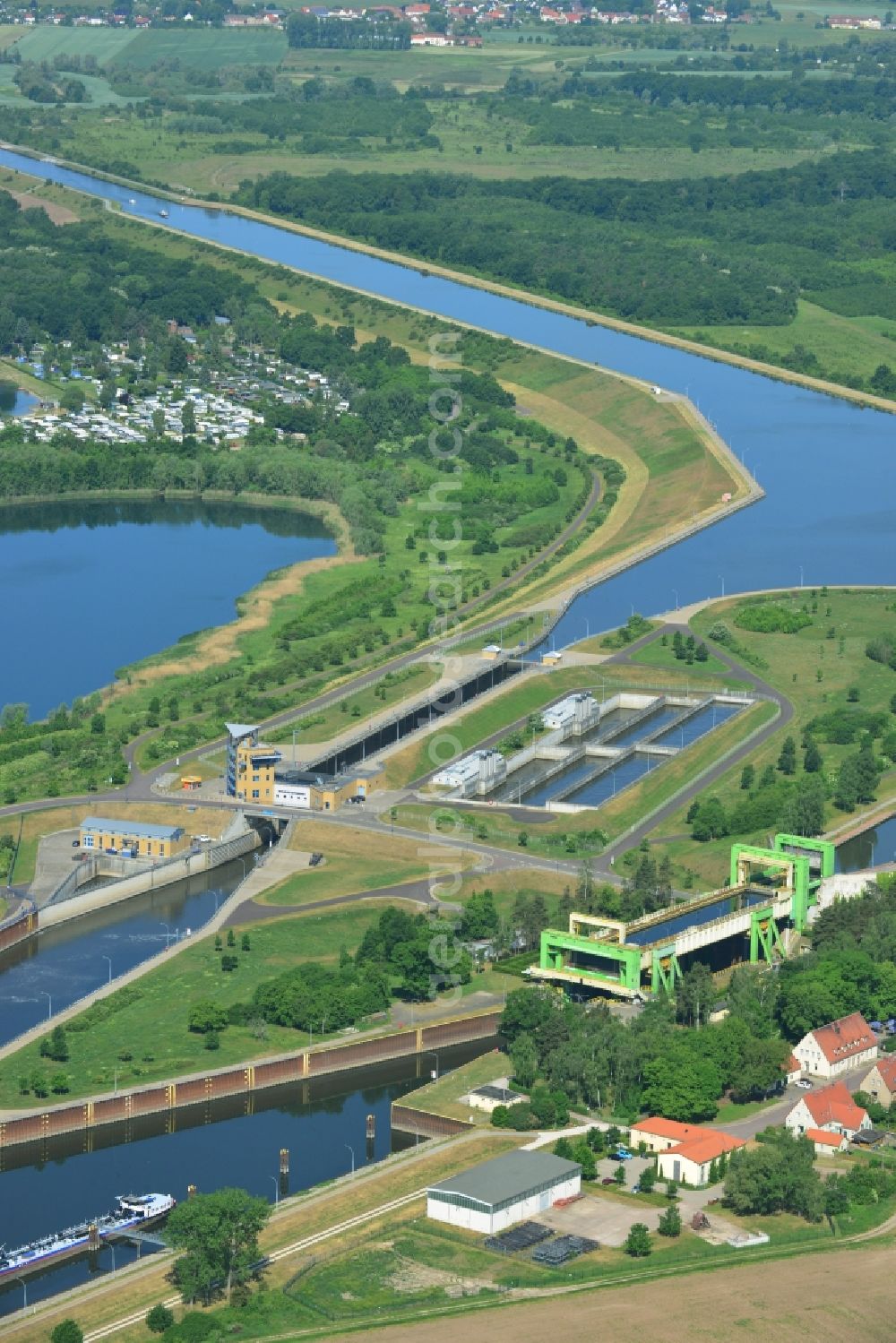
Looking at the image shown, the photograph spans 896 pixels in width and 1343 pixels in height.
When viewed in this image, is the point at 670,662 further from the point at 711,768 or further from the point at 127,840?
the point at 127,840

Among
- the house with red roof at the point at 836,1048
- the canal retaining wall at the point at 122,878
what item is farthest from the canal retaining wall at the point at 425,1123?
the canal retaining wall at the point at 122,878

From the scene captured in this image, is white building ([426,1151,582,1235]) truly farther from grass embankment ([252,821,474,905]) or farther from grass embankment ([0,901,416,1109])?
grass embankment ([252,821,474,905])

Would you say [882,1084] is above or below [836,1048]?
below

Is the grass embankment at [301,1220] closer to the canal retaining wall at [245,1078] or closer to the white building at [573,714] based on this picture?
the canal retaining wall at [245,1078]

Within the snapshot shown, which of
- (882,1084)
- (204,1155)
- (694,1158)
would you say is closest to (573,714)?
(882,1084)

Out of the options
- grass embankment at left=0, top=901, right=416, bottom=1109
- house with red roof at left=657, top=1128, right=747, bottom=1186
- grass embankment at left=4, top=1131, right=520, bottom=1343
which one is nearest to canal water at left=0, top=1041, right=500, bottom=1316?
grass embankment at left=0, top=901, right=416, bottom=1109

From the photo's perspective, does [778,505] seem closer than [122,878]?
No
